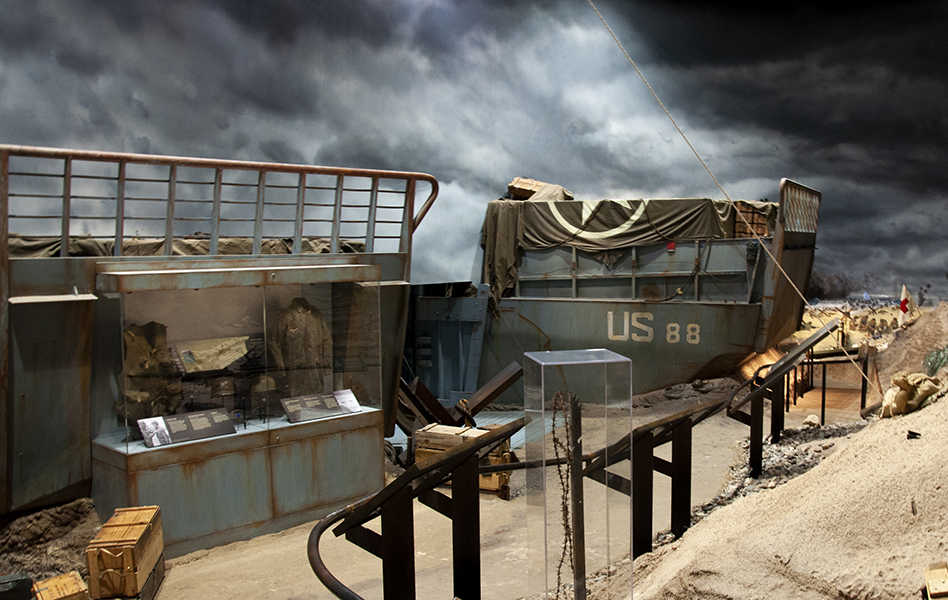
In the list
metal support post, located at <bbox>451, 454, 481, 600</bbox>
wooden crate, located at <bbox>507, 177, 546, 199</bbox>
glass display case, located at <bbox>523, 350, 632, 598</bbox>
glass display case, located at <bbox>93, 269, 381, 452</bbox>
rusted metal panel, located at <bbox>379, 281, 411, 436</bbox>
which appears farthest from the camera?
wooden crate, located at <bbox>507, 177, 546, 199</bbox>

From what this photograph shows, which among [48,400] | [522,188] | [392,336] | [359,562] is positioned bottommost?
[359,562]

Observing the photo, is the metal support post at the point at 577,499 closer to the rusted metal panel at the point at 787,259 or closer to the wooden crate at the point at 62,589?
the wooden crate at the point at 62,589

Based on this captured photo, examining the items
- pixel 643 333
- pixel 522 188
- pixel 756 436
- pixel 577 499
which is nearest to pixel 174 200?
pixel 577 499

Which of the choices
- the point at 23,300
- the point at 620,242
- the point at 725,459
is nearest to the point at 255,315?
the point at 23,300

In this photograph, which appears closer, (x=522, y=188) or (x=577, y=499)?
(x=577, y=499)

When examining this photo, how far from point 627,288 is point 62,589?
860 centimetres

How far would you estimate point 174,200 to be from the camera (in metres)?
6.21

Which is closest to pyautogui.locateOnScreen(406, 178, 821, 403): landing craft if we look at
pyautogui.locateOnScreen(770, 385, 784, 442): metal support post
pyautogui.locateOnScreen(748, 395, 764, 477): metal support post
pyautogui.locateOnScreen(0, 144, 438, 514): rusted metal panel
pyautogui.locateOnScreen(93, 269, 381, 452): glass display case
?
pyautogui.locateOnScreen(770, 385, 784, 442): metal support post

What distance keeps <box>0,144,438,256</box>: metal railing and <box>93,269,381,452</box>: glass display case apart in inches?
20.5

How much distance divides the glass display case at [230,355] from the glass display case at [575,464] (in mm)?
4160

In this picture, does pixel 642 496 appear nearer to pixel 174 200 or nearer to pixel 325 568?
pixel 325 568

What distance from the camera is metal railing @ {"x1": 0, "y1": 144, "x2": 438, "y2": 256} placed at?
577 centimetres

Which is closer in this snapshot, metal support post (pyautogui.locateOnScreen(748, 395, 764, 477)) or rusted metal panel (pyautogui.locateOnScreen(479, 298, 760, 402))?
metal support post (pyautogui.locateOnScreen(748, 395, 764, 477))

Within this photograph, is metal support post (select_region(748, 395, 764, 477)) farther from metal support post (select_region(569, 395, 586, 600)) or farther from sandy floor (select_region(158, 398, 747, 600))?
metal support post (select_region(569, 395, 586, 600))
